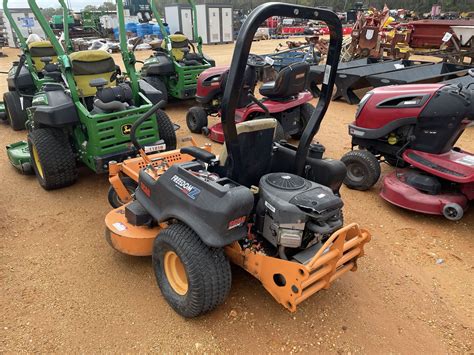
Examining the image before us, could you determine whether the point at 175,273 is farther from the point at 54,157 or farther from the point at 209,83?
the point at 209,83

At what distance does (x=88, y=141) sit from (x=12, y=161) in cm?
142

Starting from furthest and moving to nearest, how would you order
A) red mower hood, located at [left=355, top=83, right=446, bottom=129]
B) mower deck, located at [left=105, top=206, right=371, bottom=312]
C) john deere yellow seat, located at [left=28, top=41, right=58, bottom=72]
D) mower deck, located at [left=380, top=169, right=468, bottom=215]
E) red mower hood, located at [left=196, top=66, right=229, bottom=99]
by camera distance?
john deere yellow seat, located at [left=28, top=41, right=58, bottom=72], red mower hood, located at [left=196, top=66, right=229, bottom=99], red mower hood, located at [left=355, top=83, right=446, bottom=129], mower deck, located at [left=380, top=169, right=468, bottom=215], mower deck, located at [left=105, top=206, right=371, bottom=312]

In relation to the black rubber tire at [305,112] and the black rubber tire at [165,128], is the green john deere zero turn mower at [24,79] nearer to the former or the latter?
the black rubber tire at [165,128]

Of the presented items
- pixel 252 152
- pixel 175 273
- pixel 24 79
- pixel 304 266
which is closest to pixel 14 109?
pixel 24 79

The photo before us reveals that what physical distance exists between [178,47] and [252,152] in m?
5.81

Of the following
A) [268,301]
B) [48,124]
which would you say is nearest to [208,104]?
[48,124]

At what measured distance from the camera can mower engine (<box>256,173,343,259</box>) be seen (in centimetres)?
217

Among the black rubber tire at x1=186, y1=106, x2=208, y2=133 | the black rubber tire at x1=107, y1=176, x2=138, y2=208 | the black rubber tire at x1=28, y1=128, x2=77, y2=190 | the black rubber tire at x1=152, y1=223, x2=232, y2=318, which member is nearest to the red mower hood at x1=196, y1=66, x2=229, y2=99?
the black rubber tire at x1=186, y1=106, x2=208, y2=133

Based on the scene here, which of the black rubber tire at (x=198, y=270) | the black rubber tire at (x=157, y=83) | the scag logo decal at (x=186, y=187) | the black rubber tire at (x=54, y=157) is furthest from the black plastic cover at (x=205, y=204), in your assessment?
the black rubber tire at (x=157, y=83)

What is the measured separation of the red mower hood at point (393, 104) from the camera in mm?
3746

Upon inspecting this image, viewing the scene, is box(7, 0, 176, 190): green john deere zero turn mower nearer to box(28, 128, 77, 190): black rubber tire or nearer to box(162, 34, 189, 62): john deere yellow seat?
box(28, 128, 77, 190): black rubber tire

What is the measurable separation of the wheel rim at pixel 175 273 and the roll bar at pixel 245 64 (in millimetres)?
746

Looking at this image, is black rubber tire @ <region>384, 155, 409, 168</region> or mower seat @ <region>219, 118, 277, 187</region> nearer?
mower seat @ <region>219, 118, 277, 187</region>

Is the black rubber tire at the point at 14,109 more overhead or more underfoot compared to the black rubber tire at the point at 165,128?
more underfoot
